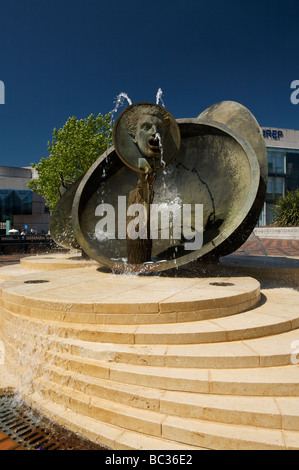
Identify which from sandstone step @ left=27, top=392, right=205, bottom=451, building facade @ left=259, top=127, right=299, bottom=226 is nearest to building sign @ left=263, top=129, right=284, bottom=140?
building facade @ left=259, top=127, right=299, bottom=226

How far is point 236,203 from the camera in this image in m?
5.62

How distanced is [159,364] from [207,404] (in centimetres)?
54

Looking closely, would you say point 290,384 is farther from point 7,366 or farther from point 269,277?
point 269,277

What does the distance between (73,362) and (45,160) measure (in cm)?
2231

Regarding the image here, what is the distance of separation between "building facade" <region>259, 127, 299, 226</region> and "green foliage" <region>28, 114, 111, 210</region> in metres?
26.0

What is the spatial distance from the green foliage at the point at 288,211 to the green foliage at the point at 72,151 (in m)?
13.1

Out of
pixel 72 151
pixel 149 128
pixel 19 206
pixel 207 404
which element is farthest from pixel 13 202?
pixel 207 404

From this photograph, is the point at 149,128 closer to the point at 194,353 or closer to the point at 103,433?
the point at 194,353

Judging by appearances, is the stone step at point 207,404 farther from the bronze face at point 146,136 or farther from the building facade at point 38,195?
the building facade at point 38,195

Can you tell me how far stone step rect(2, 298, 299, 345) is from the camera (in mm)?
3008

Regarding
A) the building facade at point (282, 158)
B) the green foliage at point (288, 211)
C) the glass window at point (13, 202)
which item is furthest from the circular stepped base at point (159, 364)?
the glass window at point (13, 202)

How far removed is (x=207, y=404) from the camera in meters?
2.37

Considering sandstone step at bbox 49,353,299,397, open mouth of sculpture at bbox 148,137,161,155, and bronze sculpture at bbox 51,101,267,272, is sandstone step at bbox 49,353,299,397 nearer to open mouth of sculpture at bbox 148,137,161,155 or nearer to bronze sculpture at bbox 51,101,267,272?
bronze sculpture at bbox 51,101,267,272

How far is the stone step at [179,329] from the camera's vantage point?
301 cm
